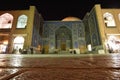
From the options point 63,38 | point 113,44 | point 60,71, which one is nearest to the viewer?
point 60,71

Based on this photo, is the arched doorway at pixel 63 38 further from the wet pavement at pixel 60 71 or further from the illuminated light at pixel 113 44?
the wet pavement at pixel 60 71

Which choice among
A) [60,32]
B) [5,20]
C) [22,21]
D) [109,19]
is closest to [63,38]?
[60,32]

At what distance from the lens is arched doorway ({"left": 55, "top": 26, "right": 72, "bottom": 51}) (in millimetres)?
19047

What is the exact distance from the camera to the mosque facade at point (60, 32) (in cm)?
1382

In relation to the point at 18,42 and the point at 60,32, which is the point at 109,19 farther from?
the point at 18,42

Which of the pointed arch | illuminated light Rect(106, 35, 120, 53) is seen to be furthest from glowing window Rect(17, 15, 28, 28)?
illuminated light Rect(106, 35, 120, 53)

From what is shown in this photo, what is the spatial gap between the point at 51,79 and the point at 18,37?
14.8 meters

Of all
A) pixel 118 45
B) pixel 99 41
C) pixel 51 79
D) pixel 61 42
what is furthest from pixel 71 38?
pixel 51 79

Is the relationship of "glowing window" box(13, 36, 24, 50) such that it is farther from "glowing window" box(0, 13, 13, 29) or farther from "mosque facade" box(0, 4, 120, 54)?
"glowing window" box(0, 13, 13, 29)

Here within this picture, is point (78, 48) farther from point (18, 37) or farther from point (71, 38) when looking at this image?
point (18, 37)

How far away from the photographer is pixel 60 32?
758 inches

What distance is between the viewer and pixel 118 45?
13.8 meters

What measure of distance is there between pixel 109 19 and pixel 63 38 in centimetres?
746

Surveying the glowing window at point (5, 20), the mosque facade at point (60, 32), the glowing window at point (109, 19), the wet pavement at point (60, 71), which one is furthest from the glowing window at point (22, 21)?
the wet pavement at point (60, 71)
